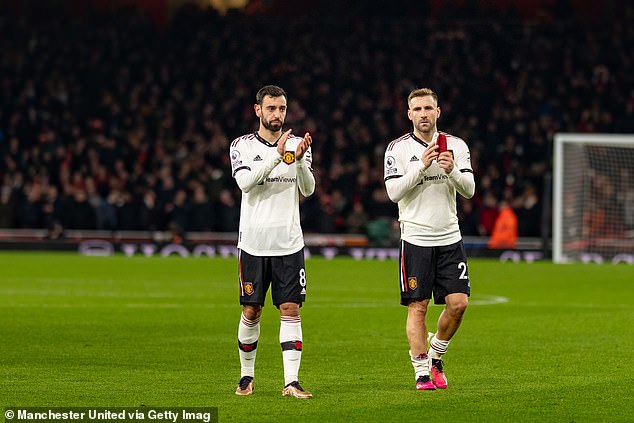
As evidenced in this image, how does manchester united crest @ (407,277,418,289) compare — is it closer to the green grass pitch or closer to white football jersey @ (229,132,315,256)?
the green grass pitch

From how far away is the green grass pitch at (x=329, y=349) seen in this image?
30.0 ft

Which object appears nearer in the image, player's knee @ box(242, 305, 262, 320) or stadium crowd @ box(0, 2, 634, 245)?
player's knee @ box(242, 305, 262, 320)

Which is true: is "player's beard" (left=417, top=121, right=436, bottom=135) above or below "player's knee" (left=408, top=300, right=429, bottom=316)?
above

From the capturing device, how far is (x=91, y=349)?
12.9 meters

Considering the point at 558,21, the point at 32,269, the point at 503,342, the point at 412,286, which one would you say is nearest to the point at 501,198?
the point at 558,21

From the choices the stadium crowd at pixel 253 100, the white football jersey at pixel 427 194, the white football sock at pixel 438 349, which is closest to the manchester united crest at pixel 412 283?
the white football jersey at pixel 427 194

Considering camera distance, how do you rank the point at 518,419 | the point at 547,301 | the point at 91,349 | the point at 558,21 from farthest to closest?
1. the point at 558,21
2. the point at 547,301
3. the point at 91,349
4. the point at 518,419

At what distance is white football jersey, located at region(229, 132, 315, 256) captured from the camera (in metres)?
9.59

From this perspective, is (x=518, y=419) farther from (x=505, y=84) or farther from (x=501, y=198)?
(x=505, y=84)

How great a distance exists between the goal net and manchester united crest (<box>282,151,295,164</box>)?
63.3ft

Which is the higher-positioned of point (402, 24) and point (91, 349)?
point (402, 24)

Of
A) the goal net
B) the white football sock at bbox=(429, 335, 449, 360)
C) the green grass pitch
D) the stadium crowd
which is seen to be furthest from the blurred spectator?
the white football sock at bbox=(429, 335, 449, 360)

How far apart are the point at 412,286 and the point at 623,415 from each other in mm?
2000

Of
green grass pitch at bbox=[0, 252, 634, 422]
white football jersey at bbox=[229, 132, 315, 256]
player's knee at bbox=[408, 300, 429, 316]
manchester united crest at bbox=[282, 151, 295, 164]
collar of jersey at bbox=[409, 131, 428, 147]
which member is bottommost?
green grass pitch at bbox=[0, 252, 634, 422]
